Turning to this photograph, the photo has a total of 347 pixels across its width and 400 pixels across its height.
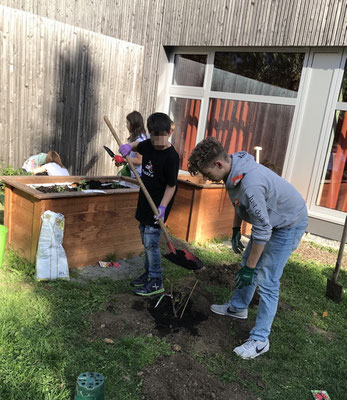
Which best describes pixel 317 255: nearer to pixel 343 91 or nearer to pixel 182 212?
pixel 182 212

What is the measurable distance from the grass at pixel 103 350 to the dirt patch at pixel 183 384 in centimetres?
7

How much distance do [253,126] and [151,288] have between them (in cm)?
459

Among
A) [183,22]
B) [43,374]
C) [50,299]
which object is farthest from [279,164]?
[43,374]

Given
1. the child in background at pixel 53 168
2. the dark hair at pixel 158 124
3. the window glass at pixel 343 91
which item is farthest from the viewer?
the window glass at pixel 343 91

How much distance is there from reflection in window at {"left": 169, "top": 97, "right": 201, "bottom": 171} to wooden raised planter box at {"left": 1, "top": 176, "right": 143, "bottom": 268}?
12.3 ft

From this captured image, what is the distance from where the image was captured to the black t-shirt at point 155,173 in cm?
341

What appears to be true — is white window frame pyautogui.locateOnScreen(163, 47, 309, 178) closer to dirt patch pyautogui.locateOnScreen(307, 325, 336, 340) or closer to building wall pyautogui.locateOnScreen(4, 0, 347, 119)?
building wall pyautogui.locateOnScreen(4, 0, 347, 119)

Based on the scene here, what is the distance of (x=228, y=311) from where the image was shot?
11.4 feet

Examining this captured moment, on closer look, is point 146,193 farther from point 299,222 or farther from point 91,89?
point 91,89

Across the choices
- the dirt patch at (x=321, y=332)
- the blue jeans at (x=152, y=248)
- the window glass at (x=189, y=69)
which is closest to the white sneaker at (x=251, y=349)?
the dirt patch at (x=321, y=332)

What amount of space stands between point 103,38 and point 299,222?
6.31m

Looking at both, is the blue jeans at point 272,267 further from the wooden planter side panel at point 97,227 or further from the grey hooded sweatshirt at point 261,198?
the wooden planter side panel at point 97,227

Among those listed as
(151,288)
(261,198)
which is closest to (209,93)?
(151,288)

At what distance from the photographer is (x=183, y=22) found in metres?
7.64
